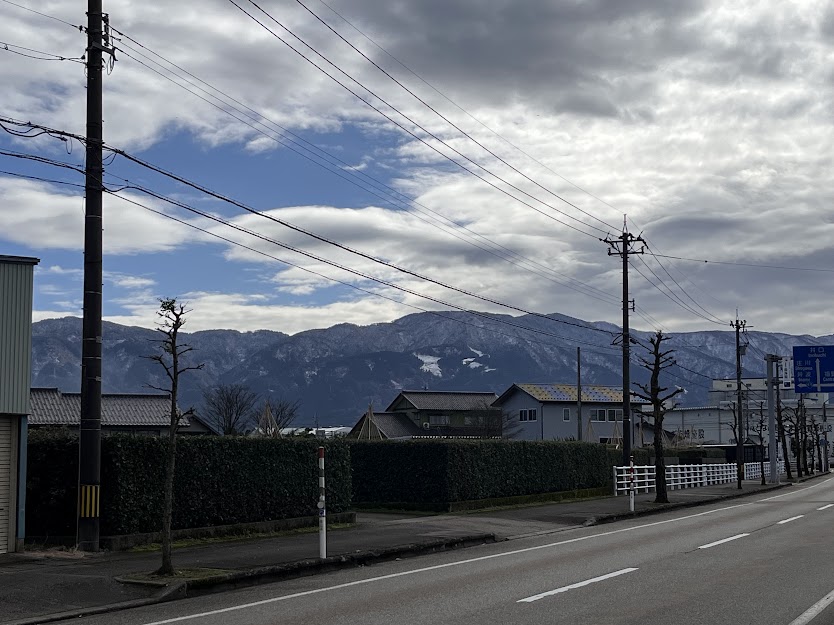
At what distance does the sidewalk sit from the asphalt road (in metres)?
0.83

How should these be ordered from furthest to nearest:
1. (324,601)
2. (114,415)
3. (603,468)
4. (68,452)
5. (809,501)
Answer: (114,415) < (603,468) < (809,501) < (68,452) < (324,601)

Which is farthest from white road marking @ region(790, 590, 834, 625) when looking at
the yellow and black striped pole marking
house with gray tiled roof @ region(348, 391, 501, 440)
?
house with gray tiled roof @ region(348, 391, 501, 440)

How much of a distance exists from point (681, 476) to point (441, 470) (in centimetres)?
2476

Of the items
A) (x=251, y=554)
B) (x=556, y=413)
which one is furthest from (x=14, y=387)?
(x=556, y=413)

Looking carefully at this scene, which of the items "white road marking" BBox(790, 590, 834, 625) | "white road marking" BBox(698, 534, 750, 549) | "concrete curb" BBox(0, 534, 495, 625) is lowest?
"white road marking" BBox(698, 534, 750, 549)

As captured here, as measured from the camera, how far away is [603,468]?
43.0 m

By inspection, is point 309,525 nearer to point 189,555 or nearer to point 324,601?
point 189,555

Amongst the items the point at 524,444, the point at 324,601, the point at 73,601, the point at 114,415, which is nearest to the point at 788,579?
the point at 324,601

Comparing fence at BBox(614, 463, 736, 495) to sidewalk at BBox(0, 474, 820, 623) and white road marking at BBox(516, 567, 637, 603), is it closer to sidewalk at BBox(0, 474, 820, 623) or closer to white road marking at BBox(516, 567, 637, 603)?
sidewalk at BBox(0, 474, 820, 623)

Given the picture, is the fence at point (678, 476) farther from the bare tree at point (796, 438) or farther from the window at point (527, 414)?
the window at point (527, 414)

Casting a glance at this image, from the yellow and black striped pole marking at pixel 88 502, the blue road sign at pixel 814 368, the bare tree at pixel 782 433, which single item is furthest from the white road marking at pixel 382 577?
the bare tree at pixel 782 433

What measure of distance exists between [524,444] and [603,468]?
861 centimetres

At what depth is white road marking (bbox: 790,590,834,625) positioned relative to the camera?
10617 mm

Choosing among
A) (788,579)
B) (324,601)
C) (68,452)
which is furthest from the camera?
(68,452)
